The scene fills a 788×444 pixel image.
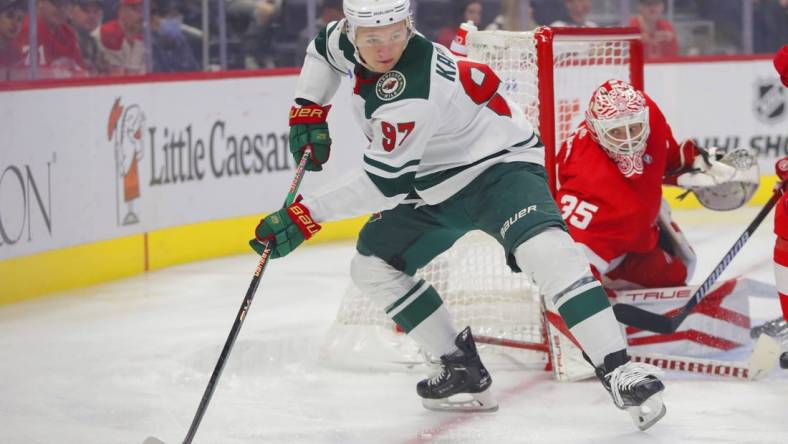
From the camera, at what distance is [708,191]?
3934 millimetres

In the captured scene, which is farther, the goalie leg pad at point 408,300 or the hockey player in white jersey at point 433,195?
the goalie leg pad at point 408,300

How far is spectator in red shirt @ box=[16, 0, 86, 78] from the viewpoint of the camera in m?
5.06

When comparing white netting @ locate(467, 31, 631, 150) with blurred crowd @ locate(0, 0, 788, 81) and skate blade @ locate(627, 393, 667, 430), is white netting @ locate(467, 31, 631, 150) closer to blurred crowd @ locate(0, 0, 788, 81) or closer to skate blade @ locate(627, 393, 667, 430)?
skate blade @ locate(627, 393, 667, 430)

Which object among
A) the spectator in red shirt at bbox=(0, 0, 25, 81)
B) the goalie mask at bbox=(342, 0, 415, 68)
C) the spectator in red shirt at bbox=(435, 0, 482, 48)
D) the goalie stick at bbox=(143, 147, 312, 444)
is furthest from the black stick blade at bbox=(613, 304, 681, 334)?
the spectator in red shirt at bbox=(435, 0, 482, 48)

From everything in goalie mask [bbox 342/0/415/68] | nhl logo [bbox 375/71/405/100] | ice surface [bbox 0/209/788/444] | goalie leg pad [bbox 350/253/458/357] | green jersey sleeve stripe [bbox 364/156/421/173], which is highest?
goalie mask [bbox 342/0/415/68]

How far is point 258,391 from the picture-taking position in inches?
139

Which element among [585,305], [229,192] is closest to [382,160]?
[585,305]

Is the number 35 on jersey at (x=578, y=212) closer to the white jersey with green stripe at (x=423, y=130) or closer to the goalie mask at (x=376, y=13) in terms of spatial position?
the white jersey with green stripe at (x=423, y=130)

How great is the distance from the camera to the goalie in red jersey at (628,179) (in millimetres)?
3535

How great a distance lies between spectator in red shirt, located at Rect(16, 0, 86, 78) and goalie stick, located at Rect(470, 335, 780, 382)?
2682 millimetres

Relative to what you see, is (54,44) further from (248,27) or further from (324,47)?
(324,47)

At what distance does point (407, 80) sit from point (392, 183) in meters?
0.22

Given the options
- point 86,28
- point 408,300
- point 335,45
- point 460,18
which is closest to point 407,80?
point 335,45

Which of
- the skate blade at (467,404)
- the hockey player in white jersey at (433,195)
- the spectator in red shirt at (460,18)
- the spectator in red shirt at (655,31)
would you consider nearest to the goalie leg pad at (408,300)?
the hockey player in white jersey at (433,195)
